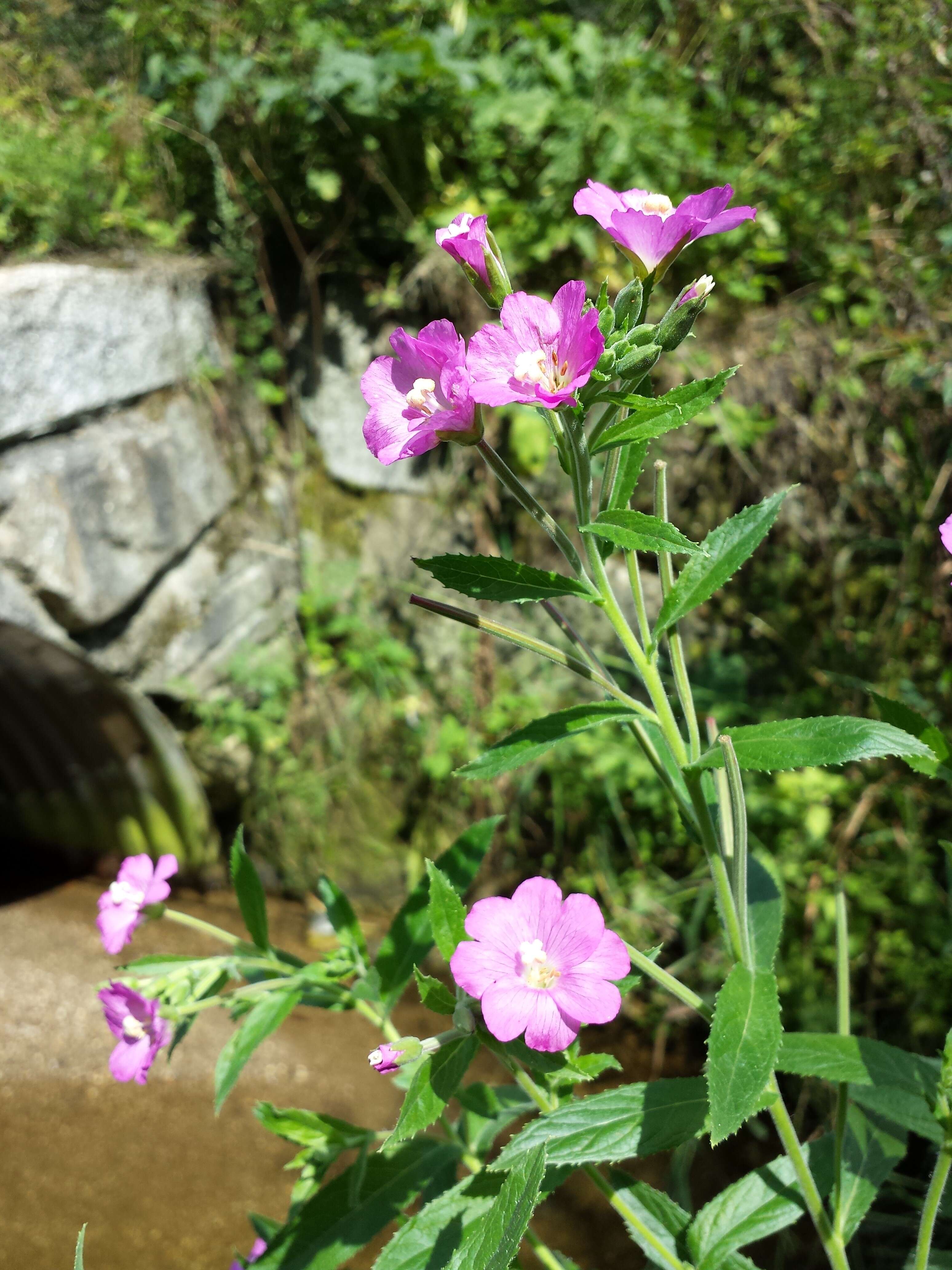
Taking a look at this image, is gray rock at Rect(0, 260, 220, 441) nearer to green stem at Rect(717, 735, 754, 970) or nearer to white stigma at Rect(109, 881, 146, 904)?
white stigma at Rect(109, 881, 146, 904)

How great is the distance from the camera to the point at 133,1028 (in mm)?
863

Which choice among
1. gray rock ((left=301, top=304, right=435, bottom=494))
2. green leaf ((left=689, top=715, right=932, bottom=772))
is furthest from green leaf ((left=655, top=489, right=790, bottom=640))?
gray rock ((left=301, top=304, right=435, bottom=494))

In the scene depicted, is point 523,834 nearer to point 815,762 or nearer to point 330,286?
point 330,286

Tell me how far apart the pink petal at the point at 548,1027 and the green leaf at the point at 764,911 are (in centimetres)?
20

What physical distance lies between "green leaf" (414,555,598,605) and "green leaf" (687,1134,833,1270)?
56cm

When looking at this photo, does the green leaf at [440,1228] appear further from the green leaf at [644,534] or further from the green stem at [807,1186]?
the green leaf at [644,534]

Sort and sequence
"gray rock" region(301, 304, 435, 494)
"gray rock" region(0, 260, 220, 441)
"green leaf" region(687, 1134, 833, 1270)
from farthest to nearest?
1. "gray rock" region(301, 304, 435, 494)
2. "gray rock" region(0, 260, 220, 441)
3. "green leaf" region(687, 1134, 833, 1270)

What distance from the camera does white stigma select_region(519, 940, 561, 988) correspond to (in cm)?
64

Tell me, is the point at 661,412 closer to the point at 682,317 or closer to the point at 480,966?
the point at 682,317

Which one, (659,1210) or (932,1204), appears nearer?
(932,1204)

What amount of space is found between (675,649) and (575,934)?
25 cm

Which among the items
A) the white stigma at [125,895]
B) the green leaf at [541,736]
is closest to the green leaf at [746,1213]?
the green leaf at [541,736]

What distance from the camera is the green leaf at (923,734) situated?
28.7 inches

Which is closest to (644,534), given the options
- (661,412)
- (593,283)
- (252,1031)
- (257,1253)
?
(661,412)
